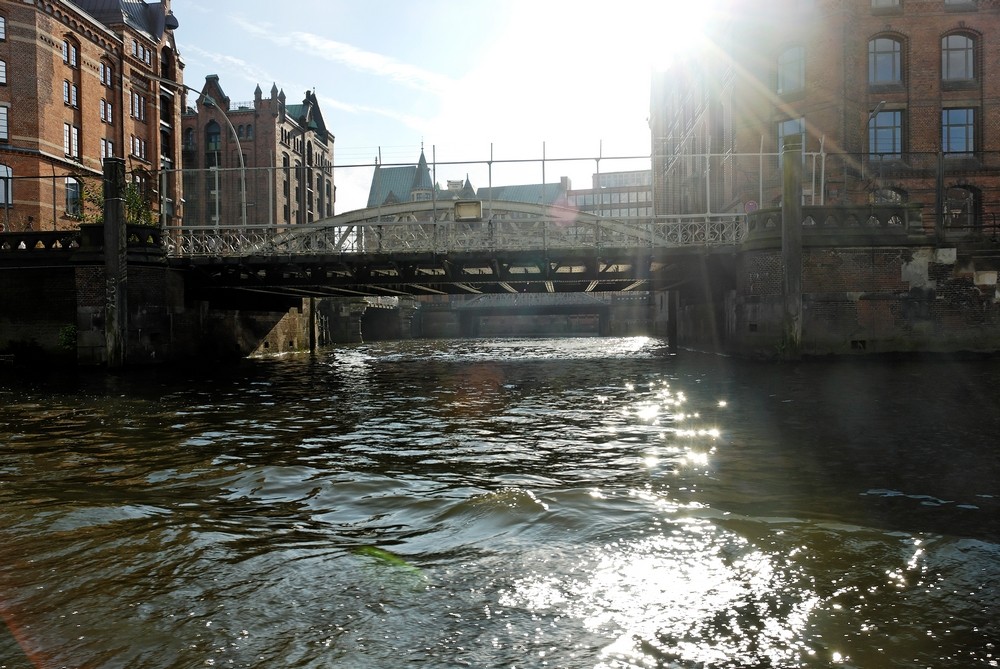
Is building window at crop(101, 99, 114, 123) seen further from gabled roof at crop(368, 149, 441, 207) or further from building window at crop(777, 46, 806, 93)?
gabled roof at crop(368, 149, 441, 207)

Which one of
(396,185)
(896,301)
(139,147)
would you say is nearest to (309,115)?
(139,147)

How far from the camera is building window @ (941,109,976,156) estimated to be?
35.1m

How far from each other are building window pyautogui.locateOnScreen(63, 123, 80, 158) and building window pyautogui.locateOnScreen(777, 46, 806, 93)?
1548 inches

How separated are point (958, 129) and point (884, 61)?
188 inches

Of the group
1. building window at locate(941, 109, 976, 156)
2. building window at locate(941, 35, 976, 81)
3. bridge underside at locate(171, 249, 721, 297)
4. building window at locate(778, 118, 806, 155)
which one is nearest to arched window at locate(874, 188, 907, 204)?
building window at locate(941, 109, 976, 156)

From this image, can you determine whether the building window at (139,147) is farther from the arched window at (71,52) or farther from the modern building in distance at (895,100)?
the modern building in distance at (895,100)

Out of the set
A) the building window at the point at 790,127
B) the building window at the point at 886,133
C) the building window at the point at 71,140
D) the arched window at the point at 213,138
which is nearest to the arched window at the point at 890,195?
the building window at the point at 886,133

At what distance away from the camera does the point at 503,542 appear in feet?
16.8

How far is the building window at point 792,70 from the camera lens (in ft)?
118

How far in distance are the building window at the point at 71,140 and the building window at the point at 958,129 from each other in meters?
46.7

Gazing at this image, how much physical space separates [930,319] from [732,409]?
14.0 m

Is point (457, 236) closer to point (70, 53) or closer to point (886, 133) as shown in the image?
point (886, 133)

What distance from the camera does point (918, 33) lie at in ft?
115

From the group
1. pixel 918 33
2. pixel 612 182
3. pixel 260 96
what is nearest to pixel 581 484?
pixel 918 33
